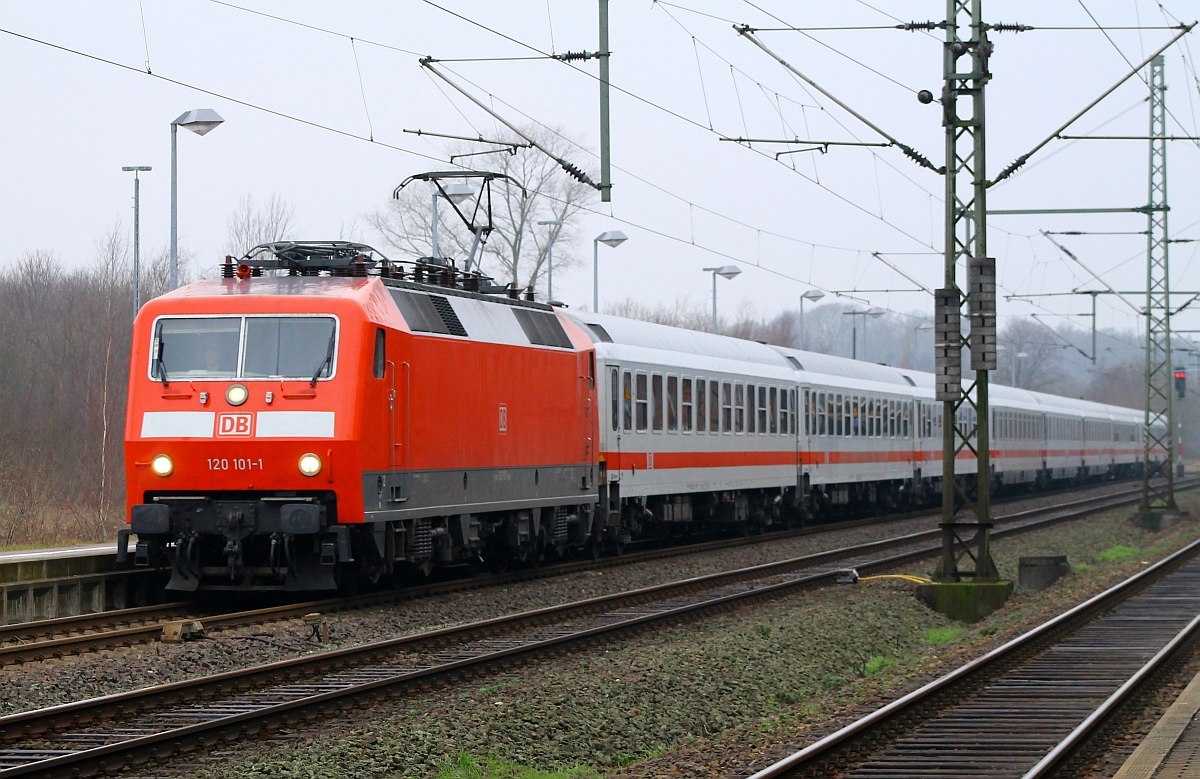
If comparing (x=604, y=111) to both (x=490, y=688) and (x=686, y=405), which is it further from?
(x=490, y=688)

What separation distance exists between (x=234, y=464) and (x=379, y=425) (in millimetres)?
1532

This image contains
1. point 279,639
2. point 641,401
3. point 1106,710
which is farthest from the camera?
point 641,401

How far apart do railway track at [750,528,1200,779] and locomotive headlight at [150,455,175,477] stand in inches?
315

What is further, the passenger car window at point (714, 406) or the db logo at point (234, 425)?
the passenger car window at point (714, 406)

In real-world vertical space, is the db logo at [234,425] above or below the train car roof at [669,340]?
below

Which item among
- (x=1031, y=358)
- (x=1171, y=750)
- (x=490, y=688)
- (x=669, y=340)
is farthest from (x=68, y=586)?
(x=1031, y=358)

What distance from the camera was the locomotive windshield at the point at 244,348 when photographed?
15367 millimetres

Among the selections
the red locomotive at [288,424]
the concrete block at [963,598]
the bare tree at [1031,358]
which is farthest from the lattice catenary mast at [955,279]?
the bare tree at [1031,358]

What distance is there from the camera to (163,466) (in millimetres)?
15281

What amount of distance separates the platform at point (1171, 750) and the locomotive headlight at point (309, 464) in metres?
8.37

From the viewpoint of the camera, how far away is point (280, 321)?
15.5 metres

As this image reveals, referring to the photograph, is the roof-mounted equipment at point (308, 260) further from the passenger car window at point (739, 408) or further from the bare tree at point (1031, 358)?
the bare tree at point (1031, 358)

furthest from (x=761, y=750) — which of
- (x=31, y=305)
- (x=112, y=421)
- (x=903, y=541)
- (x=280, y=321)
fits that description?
(x=31, y=305)

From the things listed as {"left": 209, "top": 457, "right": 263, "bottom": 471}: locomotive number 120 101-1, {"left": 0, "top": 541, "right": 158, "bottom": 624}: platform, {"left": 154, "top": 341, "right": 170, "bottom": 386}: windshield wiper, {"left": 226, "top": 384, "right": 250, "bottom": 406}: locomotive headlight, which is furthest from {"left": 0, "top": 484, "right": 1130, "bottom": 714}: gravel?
{"left": 154, "top": 341, "right": 170, "bottom": 386}: windshield wiper
